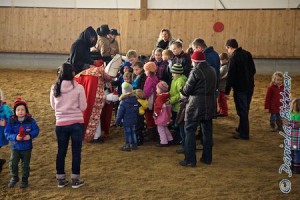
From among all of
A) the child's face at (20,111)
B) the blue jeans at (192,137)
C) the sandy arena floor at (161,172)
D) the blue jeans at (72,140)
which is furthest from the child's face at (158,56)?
the child's face at (20,111)

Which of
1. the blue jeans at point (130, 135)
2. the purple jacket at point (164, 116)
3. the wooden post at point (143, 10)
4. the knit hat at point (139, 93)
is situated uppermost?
the wooden post at point (143, 10)

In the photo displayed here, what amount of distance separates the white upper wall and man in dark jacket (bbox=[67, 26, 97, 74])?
950 centimetres

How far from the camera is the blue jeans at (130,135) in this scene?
815 cm

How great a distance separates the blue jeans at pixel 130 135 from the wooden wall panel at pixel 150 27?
10403 millimetres

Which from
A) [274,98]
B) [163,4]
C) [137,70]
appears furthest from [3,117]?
[163,4]

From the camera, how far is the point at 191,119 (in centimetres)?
718

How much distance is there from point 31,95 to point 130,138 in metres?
5.58

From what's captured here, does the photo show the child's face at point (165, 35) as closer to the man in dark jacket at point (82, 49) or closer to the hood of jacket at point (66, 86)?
the man in dark jacket at point (82, 49)

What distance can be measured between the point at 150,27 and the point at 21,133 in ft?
42.0

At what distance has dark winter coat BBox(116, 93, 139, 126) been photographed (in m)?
7.99

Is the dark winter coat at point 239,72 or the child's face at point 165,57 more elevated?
the child's face at point 165,57

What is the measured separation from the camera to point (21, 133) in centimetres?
618

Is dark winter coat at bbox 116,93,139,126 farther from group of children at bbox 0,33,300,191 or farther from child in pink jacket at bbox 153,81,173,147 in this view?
child in pink jacket at bbox 153,81,173,147

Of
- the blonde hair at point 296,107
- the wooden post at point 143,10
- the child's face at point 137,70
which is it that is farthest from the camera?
the wooden post at point 143,10
